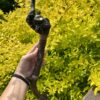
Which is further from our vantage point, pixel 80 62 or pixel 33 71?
pixel 80 62

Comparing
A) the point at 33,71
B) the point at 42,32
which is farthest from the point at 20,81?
the point at 42,32

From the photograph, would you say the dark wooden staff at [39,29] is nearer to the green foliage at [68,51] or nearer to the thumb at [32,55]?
the thumb at [32,55]

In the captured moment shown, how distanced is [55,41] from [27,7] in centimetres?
87

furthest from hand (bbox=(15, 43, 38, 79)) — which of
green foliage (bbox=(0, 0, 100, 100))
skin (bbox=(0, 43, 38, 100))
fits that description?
green foliage (bbox=(0, 0, 100, 100))

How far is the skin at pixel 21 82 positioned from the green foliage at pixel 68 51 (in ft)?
8.42

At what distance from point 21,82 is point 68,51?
299cm

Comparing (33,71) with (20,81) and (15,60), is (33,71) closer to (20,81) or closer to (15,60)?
(20,81)

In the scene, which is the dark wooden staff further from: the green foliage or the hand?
the green foliage

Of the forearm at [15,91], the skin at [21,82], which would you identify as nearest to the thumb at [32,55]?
the skin at [21,82]

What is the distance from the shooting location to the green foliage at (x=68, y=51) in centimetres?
450

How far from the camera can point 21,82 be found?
5.71ft

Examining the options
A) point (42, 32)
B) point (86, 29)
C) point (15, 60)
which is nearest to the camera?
point (42, 32)

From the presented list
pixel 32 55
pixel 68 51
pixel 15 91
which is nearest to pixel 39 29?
pixel 32 55

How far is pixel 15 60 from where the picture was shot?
15.5ft
